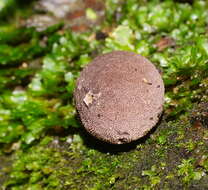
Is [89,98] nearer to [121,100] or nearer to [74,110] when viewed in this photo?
[121,100]

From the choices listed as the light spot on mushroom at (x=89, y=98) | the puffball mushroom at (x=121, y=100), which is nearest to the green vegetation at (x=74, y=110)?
the puffball mushroom at (x=121, y=100)

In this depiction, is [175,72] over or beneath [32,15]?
over

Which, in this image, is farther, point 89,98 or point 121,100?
point 89,98

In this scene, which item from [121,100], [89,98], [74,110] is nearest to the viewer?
[121,100]

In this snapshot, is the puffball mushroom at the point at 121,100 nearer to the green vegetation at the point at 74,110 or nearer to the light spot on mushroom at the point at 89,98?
the light spot on mushroom at the point at 89,98

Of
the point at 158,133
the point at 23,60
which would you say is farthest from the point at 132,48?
the point at 23,60

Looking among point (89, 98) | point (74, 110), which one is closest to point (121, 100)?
point (89, 98)

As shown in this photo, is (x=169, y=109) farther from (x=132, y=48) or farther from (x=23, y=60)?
(x=23, y=60)
